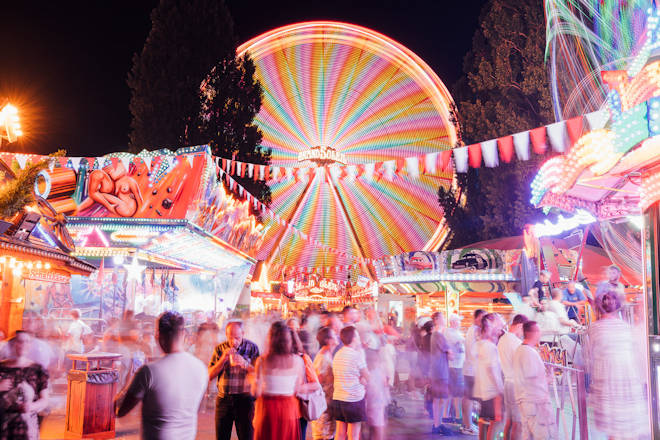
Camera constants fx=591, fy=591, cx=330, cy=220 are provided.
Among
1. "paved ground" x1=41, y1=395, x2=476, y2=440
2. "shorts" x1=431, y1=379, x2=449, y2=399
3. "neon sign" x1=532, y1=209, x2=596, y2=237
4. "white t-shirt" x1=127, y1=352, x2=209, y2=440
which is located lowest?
"paved ground" x1=41, y1=395, x2=476, y2=440

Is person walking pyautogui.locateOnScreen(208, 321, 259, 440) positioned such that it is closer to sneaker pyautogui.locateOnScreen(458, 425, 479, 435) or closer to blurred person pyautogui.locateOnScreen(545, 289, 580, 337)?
sneaker pyautogui.locateOnScreen(458, 425, 479, 435)

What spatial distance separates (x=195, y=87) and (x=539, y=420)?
17.9m

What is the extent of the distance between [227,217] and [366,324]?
1095 centimetres

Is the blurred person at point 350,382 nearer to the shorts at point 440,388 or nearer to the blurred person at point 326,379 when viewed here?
the blurred person at point 326,379

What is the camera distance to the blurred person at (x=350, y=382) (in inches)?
204

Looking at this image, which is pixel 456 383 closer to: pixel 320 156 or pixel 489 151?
pixel 489 151

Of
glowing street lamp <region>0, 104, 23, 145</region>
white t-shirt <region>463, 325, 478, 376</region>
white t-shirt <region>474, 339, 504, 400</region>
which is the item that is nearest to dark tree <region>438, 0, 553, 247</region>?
white t-shirt <region>463, 325, 478, 376</region>

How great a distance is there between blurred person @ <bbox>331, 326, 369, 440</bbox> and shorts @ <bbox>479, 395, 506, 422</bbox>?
53.9 inches

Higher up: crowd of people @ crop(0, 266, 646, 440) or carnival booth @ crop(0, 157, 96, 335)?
carnival booth @ crop(0, 157, 96, 335)

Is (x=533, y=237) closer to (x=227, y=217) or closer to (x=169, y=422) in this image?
(x=227, y=217)

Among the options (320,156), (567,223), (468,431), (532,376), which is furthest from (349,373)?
(320,156)

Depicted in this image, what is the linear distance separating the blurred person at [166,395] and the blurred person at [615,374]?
3.22 m

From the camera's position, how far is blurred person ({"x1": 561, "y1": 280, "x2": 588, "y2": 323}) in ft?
31.6

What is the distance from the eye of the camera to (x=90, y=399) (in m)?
6.55
